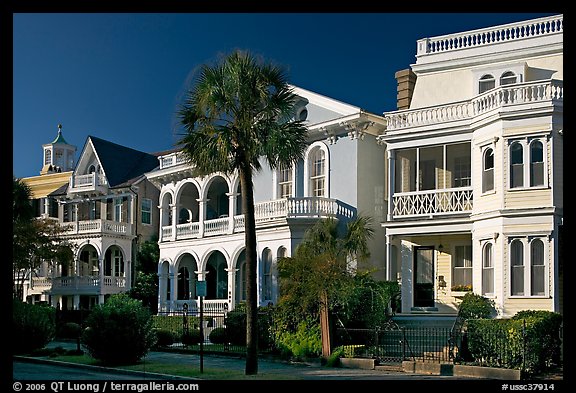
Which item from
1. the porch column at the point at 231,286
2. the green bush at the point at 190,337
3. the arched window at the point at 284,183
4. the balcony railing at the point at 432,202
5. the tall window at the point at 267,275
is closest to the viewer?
the balcony railing at the point at 432,202

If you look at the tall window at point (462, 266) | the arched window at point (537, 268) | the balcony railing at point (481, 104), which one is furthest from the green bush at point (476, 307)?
the balcony railing at point (481, 104)

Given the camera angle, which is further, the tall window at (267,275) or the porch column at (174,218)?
the porch column at (174,218)

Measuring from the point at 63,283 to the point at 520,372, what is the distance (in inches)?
1397

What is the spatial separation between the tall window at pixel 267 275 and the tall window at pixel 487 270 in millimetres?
11158

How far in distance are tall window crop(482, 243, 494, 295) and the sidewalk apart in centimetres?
670

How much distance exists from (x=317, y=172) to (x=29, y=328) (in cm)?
1429

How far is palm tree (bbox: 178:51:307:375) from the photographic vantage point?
2319 centimetres

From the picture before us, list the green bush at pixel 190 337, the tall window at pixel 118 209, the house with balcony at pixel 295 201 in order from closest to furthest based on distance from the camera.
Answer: the green bush at pixel 190 337 → the house with balcony at pixel 295 201 → the tall window at pixel 118 209

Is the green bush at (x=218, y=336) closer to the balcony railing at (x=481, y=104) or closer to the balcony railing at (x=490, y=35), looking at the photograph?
the balcony railing at (x=481, y=104)

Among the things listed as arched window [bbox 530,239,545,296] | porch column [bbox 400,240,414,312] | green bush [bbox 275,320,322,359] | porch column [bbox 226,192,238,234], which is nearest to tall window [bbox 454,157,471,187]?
porch column [bbox 400,240,414,312]

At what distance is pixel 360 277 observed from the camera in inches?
1121

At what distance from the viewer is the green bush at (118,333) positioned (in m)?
25.2
